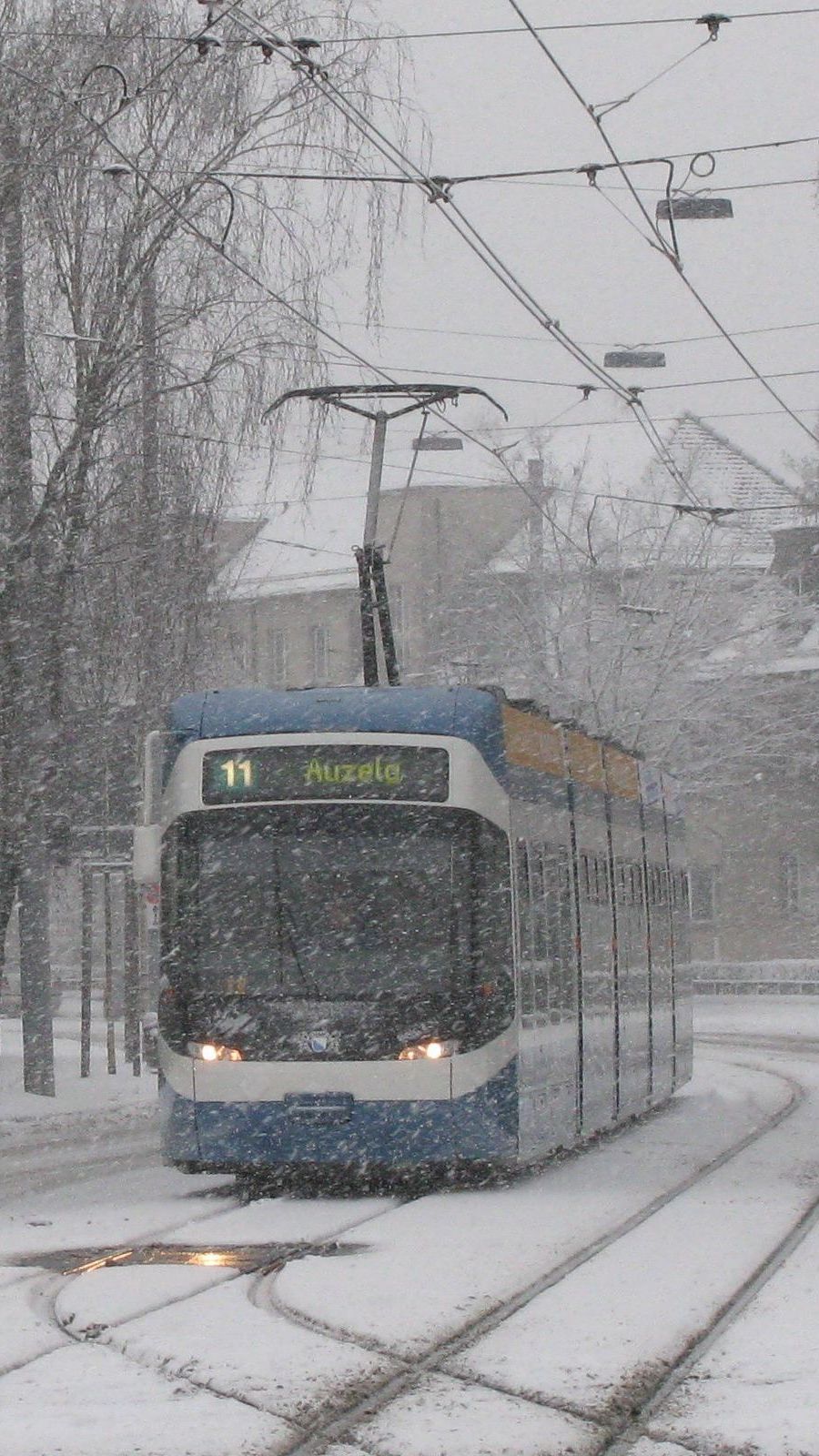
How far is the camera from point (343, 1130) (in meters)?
13.2

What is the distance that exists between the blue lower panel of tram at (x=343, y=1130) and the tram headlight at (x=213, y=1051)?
24 cm

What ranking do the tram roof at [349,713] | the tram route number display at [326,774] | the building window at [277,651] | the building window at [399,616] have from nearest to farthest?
1. the tram route number display at [326,774]
2. the tram roof at [349,713]
3. the building window at [399,616]
4. the building window at [277,651]

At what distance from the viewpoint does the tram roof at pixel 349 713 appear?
1381 centimetres

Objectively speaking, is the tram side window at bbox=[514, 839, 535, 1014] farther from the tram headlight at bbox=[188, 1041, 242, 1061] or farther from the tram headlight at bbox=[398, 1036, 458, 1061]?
the tram headlight at bbox=[188, 1041, 242, 1061]

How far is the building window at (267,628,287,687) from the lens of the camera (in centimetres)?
7025

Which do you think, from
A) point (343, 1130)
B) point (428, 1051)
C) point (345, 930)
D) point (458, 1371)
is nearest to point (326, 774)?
point (345, 930)

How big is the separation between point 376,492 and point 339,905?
10.7 metres

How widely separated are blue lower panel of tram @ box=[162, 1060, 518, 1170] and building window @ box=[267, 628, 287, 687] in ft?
186

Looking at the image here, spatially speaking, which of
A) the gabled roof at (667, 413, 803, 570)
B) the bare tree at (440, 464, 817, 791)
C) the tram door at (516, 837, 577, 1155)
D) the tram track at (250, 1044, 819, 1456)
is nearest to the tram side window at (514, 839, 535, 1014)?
the tram door at (516, 837, 577, 1155)

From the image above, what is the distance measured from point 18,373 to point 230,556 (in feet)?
18.5

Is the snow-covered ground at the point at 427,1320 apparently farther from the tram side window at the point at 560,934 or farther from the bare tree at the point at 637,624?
the bare tree at the point at 637,624

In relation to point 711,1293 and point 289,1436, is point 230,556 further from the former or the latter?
point 289,1436

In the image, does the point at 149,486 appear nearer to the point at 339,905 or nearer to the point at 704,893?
the point at 339,905

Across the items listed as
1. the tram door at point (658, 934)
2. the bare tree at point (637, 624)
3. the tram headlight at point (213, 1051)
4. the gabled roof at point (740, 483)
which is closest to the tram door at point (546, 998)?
the tram headlight at point (213, 1051)
